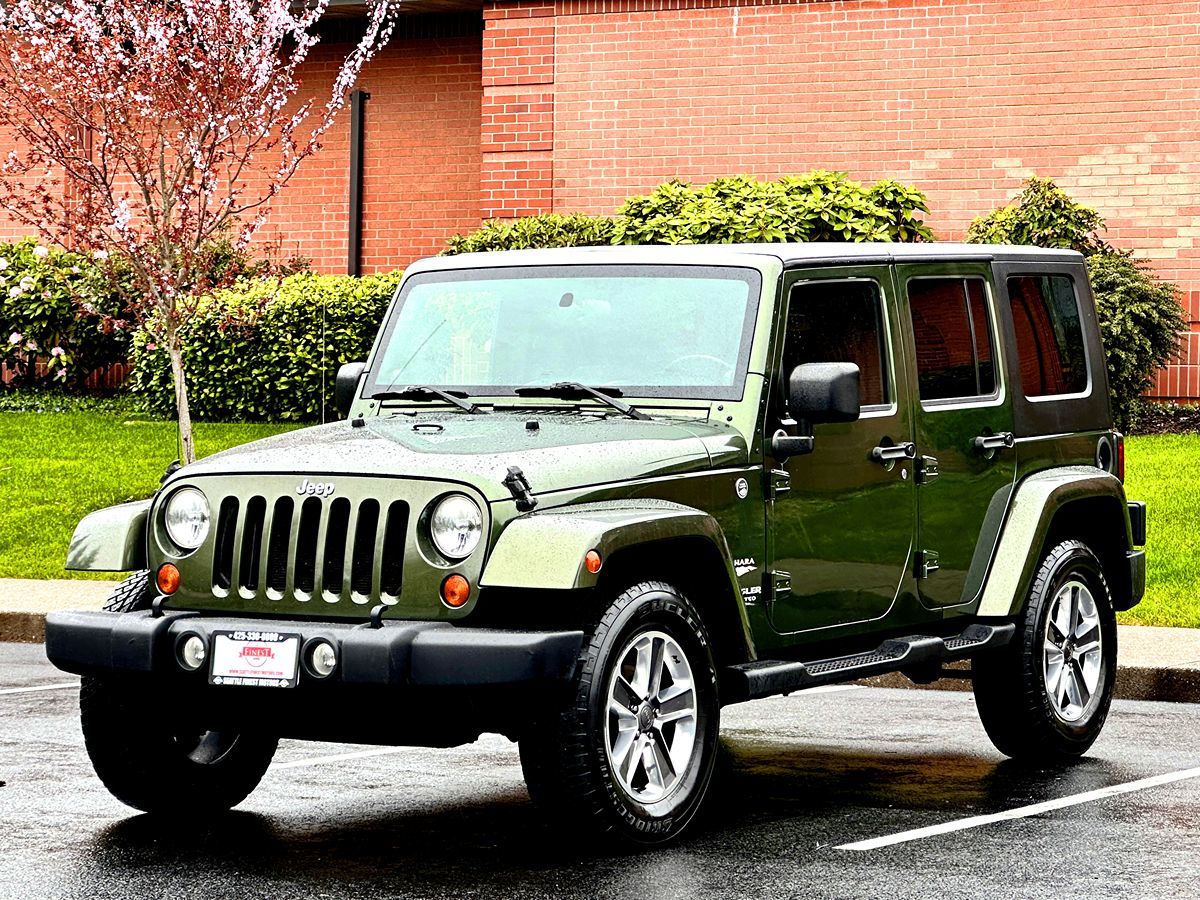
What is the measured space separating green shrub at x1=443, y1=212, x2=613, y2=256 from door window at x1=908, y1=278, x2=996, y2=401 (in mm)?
11330

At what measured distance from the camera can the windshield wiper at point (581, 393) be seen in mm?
7340

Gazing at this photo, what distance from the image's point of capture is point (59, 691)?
10.7 meters

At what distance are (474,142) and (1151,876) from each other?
19503mm

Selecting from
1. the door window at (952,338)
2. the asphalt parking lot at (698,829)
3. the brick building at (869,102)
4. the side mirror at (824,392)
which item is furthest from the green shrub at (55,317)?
the side mirror at (824,392)

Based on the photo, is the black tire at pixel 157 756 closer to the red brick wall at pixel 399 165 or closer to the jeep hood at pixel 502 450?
the jeep hood at pixel 502 450

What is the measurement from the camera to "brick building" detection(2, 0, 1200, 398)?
20.5m

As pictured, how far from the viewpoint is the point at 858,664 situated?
7605 millimetres

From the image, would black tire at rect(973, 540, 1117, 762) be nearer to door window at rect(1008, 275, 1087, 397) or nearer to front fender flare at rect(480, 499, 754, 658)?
door window at rect(1008, 275, 1087, 397)

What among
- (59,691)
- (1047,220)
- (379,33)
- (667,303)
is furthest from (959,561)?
(379,33)

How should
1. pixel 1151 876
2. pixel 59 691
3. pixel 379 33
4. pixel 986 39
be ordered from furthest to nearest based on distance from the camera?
pixel 379 33 < pixel 986 39 < pixel 59 691 < pixel 1151 876

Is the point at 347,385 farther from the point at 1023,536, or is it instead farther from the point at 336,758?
the point at 1023,536

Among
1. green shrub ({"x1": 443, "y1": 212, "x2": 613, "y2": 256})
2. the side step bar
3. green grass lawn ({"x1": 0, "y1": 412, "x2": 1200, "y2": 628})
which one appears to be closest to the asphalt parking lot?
the side step bar

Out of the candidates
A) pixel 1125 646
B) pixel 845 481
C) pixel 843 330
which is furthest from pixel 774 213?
pixel 845 481

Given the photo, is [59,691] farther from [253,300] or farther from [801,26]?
[801,26]
